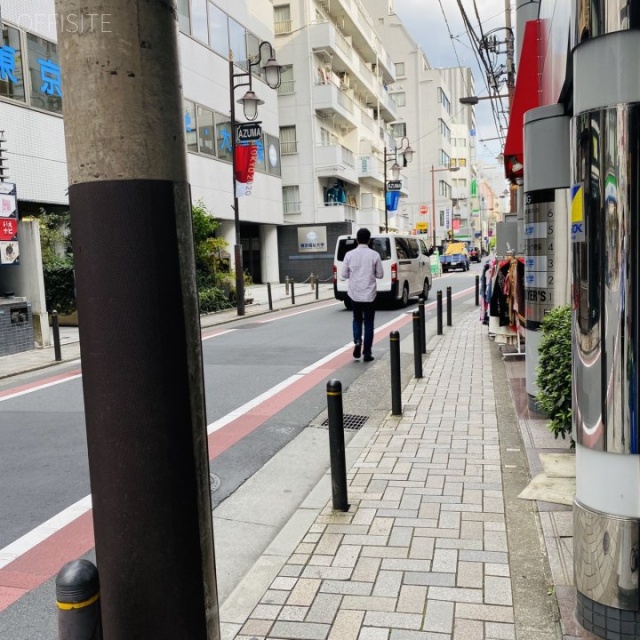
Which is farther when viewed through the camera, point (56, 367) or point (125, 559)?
point (56, 367)

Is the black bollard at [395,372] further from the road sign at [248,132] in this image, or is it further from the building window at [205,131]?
the building window at [205,131]

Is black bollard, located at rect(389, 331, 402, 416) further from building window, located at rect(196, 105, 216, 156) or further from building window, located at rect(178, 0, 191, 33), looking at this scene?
building window, located at rect(178, 0, 191, 33)

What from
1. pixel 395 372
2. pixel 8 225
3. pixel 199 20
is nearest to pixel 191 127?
pixel 199 20

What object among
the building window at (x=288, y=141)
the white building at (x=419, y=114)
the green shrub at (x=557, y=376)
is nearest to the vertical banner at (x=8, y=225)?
the green shrub at (x=557, y=376)

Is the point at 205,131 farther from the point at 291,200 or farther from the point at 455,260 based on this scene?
the point at 455,260

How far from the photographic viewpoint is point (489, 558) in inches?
140

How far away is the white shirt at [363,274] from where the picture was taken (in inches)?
386

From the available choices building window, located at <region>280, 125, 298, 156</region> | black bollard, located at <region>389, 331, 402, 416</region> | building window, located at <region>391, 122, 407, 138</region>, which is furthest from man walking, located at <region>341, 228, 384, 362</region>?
building window, located at <region>391, 122, 407, 138</region>

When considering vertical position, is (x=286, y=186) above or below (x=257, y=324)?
above

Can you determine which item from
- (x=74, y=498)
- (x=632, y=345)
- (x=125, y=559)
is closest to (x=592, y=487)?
(x=632, y=345)

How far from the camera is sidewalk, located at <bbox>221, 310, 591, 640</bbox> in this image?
2.99 m

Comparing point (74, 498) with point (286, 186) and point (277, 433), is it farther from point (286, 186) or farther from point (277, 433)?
point (286, 186)

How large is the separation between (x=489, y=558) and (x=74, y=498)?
122 inches

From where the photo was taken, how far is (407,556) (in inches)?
143
